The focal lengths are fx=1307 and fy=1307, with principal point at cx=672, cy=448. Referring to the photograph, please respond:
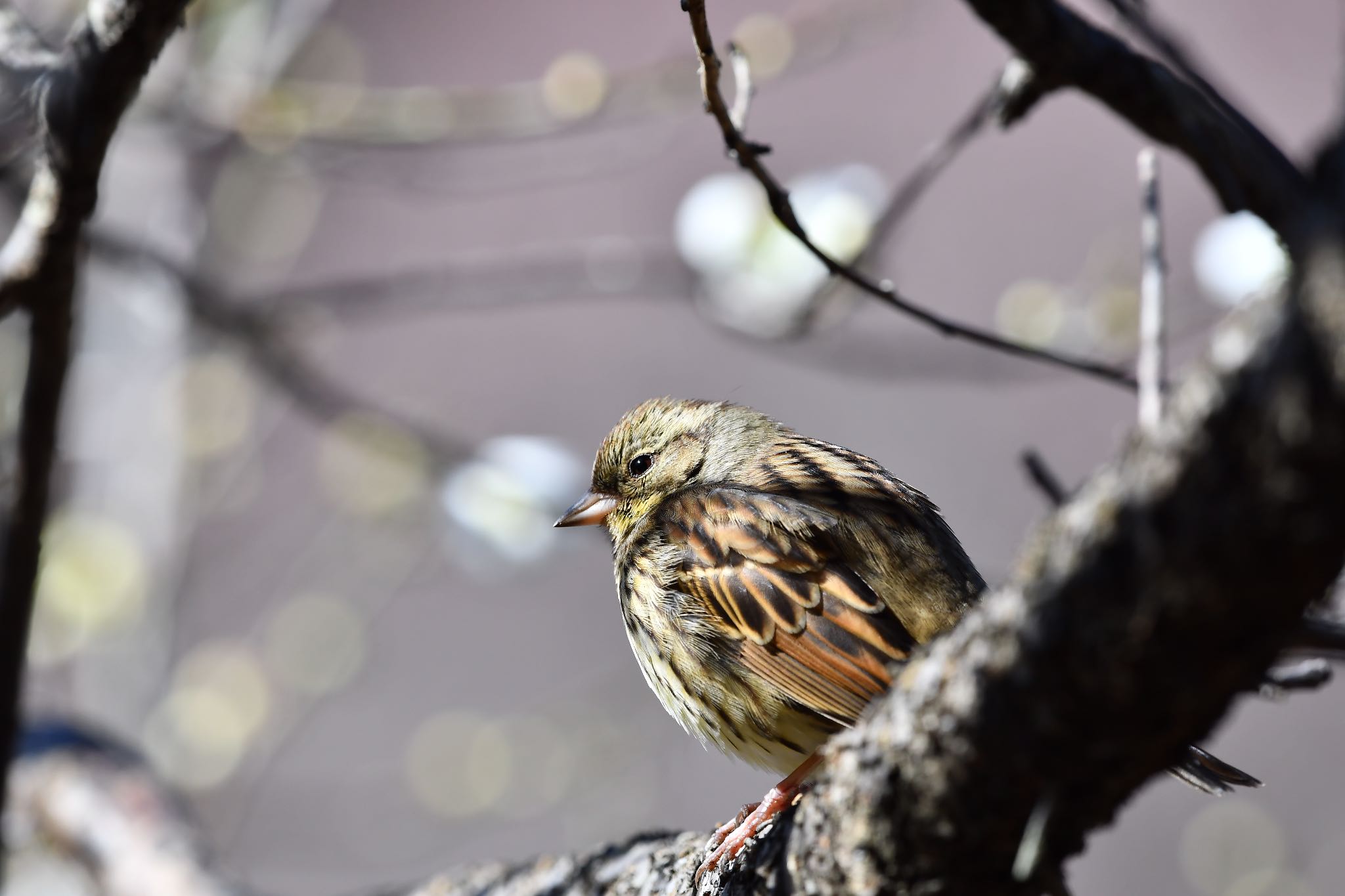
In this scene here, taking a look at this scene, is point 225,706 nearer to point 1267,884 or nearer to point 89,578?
point 89,578

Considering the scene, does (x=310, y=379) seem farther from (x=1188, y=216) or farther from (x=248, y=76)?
(x=1188, y=216)

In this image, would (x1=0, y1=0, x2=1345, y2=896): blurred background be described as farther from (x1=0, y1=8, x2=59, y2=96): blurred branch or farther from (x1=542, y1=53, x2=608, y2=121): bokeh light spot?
(x1=0, y1=8, x2=59, y2=96): blurred branch

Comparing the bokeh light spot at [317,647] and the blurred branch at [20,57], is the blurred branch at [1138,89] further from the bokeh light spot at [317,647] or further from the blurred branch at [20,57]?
the bokeh light spot at [317,647]

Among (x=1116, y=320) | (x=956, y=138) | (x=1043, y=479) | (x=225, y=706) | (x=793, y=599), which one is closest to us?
(x=1043, y=479)

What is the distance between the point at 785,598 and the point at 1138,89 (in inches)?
45.0

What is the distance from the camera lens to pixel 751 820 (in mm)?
1958

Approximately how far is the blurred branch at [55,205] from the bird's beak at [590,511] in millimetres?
1092

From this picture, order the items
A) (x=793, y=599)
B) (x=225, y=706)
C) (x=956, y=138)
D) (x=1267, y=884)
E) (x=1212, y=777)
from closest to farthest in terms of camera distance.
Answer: (x=1212, y=777)
(x=956, y=138)
(x=793, y=599)
(x=1267, y=884)
(x=225, y=706)

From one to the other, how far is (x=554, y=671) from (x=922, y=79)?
12.4ft

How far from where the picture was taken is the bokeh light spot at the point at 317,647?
17.4 ft

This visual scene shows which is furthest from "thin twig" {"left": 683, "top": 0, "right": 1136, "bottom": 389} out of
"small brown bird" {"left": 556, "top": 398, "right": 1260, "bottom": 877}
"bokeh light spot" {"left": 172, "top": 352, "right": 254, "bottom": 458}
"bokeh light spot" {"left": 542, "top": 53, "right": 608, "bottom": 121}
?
"bokeh light spot" {"left": 172, "top": 352, "right": 254, "bottom": 458}

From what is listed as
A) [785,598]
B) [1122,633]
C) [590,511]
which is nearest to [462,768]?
[590,511]

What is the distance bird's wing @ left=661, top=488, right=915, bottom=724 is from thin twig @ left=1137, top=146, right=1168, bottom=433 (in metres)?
0.70

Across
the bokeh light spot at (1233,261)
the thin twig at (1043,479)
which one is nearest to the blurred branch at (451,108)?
the bokeh light spot at (1233,261)
